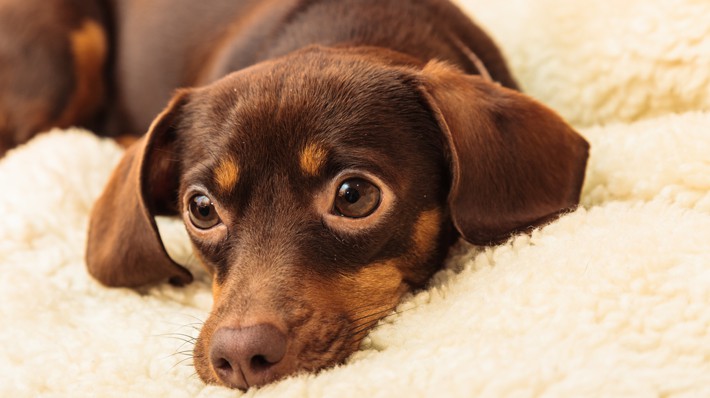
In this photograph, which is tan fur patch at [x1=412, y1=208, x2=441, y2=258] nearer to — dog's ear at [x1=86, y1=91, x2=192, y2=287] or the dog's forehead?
the dog's forehead

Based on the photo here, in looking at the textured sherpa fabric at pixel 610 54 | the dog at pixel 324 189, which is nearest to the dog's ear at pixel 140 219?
the dog at pixel 324 189

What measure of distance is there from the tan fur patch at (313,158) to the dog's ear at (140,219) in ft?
1.95

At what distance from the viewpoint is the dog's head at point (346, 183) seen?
196cm

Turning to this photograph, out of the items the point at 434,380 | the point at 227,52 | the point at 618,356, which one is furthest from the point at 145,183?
the point at 618,356

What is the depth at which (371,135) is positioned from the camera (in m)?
2.12

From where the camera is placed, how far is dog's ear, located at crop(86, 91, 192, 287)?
2.48m

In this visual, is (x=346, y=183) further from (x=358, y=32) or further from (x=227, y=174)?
(x=358, y=32)

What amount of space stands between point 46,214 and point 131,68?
1388mm

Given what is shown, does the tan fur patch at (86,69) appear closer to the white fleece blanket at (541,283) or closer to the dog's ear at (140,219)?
the white fleece blanket at (541,283)

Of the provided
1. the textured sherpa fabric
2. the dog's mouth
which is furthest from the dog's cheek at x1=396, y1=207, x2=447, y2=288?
the textured sherpa fabric

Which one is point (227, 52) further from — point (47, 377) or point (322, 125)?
point (47, 377)

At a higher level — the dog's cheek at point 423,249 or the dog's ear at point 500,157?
the dog's ear at point 500,157

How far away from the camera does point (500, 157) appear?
2.17m

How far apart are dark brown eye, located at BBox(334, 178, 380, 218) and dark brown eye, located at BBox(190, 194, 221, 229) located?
0.40 m
